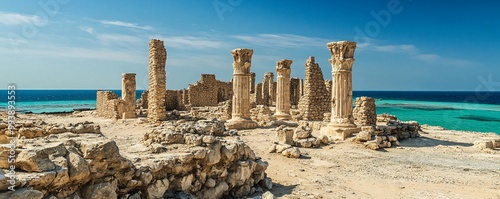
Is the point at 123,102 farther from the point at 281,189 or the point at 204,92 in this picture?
the point at 281,189

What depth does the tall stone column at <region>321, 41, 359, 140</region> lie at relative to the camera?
47.5 ft

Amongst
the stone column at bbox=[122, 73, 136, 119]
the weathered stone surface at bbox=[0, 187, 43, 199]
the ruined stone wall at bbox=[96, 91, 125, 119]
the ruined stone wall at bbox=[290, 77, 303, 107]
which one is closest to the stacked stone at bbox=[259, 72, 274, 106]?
the ruined stone wall at bbox=[290, 77, 303, 107]

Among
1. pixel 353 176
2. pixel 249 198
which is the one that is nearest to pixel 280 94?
pixel 353 176

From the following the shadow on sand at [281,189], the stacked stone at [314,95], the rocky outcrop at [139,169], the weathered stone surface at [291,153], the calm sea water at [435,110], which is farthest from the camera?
the calm sea water at [435,110]

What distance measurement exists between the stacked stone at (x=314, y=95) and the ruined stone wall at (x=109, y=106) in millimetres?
12220

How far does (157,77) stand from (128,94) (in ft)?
18.2

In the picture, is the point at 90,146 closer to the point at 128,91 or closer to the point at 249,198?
the point at 249,198

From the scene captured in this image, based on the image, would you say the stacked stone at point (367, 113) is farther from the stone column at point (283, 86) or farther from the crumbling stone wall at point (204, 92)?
the crumbling stone wall at point (204, 92)

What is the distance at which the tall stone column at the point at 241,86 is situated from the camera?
17.7m

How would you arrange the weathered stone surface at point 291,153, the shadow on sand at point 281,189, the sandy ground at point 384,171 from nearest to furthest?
the shadow on sand at point 281,189 → the sandy ground at point 384,171 → the weathered stone surface at point 291,153

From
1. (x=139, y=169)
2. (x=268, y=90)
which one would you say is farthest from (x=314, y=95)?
(x=139, y=169)

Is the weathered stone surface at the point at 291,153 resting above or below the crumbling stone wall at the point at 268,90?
below

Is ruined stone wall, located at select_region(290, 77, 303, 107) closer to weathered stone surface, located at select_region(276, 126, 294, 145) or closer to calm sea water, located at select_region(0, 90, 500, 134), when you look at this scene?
calm sea water, located at select_region(0, 90, 500, 134)

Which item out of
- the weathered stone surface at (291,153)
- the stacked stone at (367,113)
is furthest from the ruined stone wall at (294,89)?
the weathered stone surface at (291,153)
